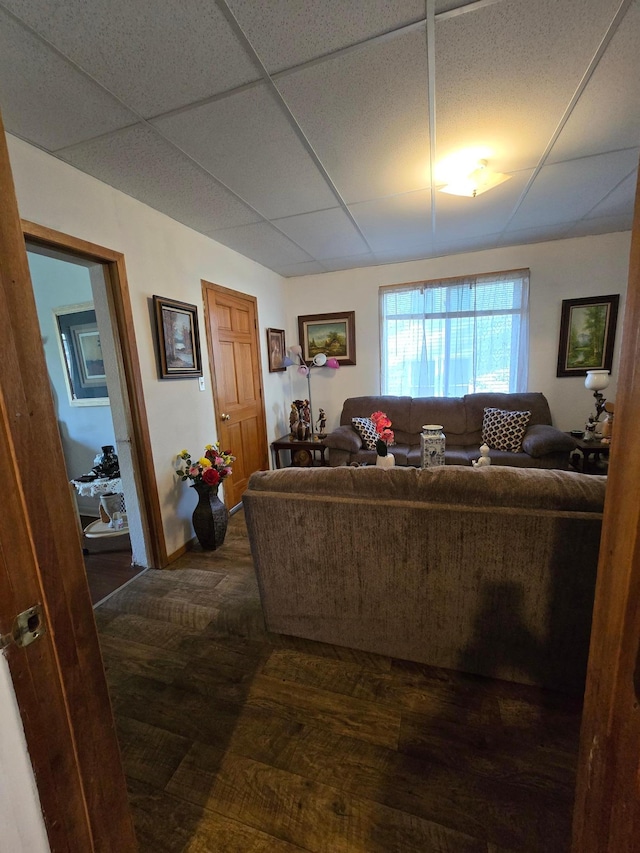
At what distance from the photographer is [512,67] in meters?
1.32

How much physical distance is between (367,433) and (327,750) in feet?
8.83

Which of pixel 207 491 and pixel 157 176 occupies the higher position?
pixel 157 176

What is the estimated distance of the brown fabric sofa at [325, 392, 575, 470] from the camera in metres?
3.06

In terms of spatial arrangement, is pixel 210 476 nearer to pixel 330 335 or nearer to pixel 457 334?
pixel 330 335

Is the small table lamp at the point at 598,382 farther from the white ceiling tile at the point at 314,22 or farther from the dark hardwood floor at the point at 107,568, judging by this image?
the dark hardwood floor at the point at 107,568

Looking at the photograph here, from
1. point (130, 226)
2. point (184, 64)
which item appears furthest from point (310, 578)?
point (130, 226)

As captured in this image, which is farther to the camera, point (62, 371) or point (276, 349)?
point (276, 349)

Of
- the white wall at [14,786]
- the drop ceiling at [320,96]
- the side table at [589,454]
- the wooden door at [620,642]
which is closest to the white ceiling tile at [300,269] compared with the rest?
the drop ceiling at [320,96]

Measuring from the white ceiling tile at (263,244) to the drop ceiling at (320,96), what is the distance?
39 cm

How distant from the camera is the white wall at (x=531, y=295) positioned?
135 inches

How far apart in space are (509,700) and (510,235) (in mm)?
3690

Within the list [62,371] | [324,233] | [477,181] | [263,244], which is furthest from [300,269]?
[62,371]

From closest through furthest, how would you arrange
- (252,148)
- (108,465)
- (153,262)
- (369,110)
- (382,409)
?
1. (369,110)
2. (252,148)
3. (153,262)
4. (108,465)
5. (382,409)

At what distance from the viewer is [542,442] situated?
2986 mm
